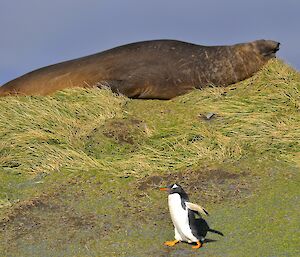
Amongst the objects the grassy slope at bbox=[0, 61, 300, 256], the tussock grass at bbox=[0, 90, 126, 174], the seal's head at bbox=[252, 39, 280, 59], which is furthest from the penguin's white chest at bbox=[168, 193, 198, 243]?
the seal's head at bbox=[252, 39, 280, 59]

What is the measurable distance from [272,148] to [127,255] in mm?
3483

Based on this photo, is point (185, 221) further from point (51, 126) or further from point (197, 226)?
point (51, 126)

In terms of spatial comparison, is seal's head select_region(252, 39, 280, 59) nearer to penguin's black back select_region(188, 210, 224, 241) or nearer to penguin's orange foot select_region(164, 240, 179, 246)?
penguin's black back select_region(188, 210, 224, 241)

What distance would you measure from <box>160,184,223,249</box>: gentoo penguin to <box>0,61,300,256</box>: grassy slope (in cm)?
14

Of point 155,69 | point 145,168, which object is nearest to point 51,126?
point 145,168

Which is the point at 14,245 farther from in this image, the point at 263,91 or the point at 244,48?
the point at 244,48

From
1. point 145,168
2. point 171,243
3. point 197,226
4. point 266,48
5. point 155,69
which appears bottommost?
point 171,243

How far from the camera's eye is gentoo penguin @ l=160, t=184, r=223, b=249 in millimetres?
6715

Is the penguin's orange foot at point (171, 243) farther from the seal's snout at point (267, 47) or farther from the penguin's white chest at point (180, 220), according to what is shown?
the seal's snout at point (267, 47)

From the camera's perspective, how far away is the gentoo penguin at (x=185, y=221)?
6715mm

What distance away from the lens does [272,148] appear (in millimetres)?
9578

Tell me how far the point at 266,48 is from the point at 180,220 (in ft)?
23.5

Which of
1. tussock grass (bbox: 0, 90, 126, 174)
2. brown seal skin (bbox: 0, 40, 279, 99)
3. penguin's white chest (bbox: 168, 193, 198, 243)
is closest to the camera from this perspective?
penguin's white chest (bbox: 168, 193, 198, 243)

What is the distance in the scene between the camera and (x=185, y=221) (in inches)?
263
